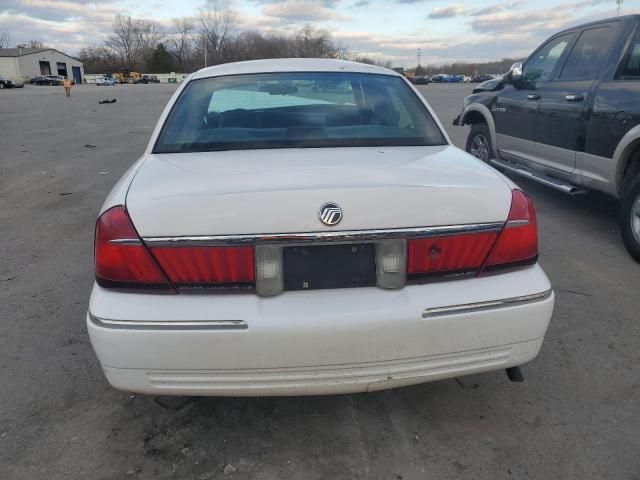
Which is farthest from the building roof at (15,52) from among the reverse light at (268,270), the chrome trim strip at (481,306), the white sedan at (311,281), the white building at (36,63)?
the chrome trim strip at (481,306)

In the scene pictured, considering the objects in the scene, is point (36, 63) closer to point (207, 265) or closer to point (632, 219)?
point (632, 219)

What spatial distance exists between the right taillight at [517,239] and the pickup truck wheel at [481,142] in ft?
17.3

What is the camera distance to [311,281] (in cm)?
207

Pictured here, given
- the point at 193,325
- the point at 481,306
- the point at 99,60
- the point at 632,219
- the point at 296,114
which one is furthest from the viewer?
the point at 99,60

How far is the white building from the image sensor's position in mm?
87750

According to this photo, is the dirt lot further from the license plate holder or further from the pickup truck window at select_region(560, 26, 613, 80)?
the pickup truck window at select_region(560, 26, 613, 80)

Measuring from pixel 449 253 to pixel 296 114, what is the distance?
1377 millimetres

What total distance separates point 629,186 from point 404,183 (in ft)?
11.3

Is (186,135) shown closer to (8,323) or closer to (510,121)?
(8,323)

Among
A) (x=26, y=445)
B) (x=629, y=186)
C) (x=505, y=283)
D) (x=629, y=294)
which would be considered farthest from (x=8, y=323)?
(x=629, y=186)

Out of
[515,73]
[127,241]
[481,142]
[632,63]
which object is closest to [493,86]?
[515,73]

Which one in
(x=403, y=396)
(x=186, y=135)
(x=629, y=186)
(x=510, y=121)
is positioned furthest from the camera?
(x=510, y=121)

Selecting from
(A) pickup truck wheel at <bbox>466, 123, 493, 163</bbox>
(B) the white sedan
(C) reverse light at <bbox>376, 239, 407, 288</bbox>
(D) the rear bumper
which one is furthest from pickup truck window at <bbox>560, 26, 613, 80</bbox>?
Answer: (C) reverse light at <bbox>376, 239, 407, 288</bbox>

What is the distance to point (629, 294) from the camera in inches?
155
